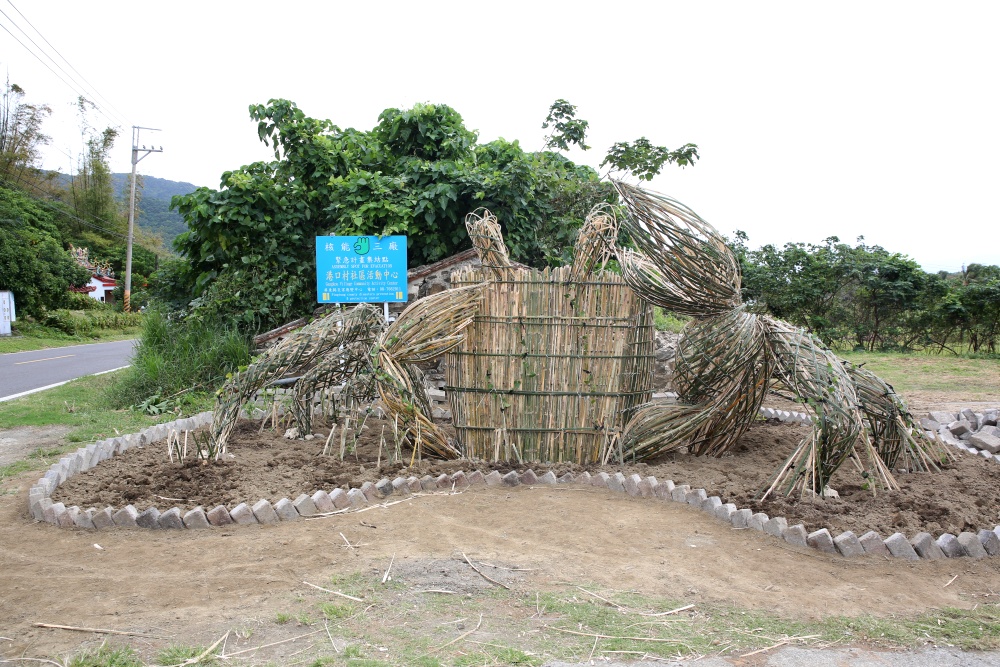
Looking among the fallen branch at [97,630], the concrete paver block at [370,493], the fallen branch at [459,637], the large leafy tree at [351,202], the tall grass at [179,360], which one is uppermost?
the large leafy tree at [351,202]

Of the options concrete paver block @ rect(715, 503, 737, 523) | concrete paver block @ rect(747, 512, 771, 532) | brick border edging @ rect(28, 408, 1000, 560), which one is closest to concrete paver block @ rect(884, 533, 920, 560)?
brick border edging @ rect(28, 408, 1000, 560)

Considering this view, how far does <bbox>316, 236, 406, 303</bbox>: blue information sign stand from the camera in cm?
928

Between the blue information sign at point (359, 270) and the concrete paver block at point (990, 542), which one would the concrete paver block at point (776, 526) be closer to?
the concrete paver block at point (990, 542)

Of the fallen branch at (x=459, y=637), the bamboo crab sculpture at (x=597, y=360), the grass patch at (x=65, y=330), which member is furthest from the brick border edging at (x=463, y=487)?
the grass patch at (x=65, y=330)

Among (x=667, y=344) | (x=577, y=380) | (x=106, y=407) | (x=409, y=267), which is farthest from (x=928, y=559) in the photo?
(x=106, y=407)

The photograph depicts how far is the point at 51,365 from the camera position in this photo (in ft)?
54.6

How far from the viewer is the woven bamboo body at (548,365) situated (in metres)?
5.84

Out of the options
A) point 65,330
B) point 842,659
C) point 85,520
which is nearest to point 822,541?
point 842,659

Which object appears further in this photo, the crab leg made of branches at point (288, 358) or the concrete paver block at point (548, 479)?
the crab leg made of branches at point (288, 358)

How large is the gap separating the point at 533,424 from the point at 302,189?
6593 mm

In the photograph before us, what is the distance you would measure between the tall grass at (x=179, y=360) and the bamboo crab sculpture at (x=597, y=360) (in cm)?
369

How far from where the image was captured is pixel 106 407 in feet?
30.6

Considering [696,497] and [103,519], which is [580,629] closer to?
[696,497]

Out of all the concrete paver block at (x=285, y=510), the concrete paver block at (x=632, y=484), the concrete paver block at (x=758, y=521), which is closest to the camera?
the concrete paver block at (x=758, y=521)
